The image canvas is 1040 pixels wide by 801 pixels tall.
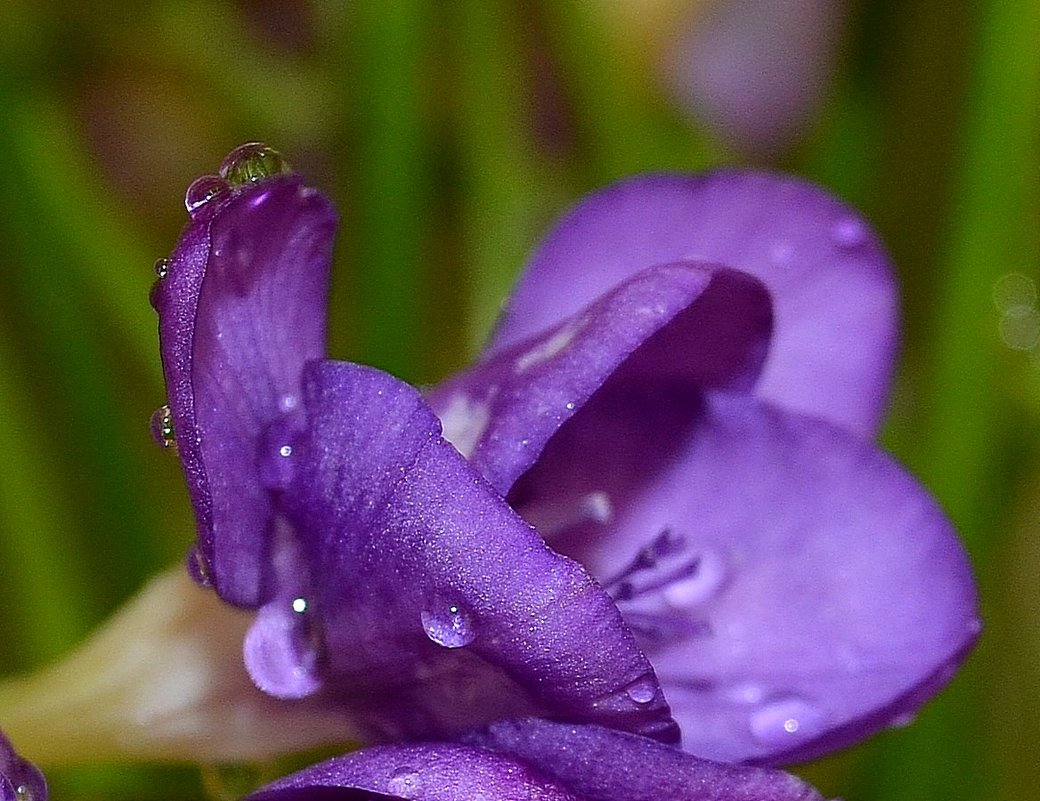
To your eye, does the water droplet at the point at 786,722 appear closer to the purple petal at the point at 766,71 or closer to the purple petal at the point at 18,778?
the purple petal at the point at 18,778

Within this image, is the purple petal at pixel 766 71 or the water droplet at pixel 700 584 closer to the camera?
the water droplet at pixel 700 584

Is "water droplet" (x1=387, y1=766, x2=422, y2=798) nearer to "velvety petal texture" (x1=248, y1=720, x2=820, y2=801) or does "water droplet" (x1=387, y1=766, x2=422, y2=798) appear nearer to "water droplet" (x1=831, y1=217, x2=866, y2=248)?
"velvety petal texture" (x1=248, y1=720, x2=820, y2=801)

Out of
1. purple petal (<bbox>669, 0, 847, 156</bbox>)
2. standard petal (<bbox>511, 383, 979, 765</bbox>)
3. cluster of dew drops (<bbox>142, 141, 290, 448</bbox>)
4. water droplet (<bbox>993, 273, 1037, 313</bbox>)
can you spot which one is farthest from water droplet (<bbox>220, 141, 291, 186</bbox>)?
purple petal (<bbox>669, 0, 847, 156</bbox>)

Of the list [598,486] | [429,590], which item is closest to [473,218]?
[598,486]

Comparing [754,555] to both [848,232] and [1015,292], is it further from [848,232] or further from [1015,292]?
[1015,292]

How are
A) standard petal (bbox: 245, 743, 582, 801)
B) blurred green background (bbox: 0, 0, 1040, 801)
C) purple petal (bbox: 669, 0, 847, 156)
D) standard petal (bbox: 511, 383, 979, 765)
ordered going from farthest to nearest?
purple petal (bbox: 669, 0, 847, 156) < blurred green background (bbox: 0, 0, 1040, 801) < standard petal (bbox: 511, 383, 979, 765) < standard petal (bbox: 245, 743, 582, 801)

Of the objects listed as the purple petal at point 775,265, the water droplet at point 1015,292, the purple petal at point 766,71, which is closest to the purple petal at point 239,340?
the purple petal at point 775,265

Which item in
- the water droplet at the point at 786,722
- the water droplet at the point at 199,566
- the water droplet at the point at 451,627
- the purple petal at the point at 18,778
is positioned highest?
the water droplet at the point at 451,627
